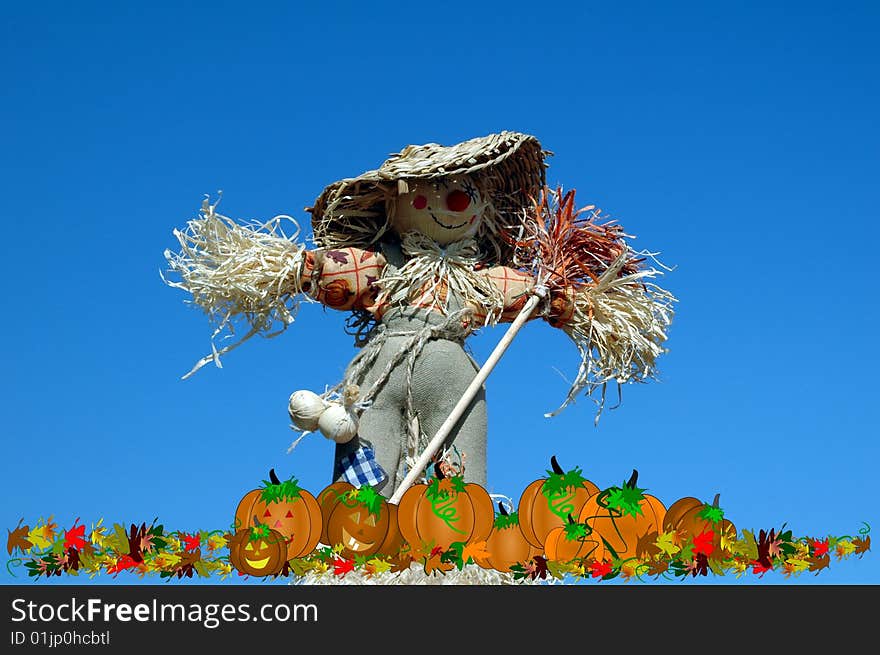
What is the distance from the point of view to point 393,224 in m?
5.52

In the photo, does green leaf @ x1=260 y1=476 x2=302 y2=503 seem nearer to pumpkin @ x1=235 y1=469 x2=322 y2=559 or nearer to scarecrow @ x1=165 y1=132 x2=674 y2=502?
pumpkin @ x1=235 y1=469 x2=322 y2=559

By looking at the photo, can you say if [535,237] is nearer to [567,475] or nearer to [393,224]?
[393,224]

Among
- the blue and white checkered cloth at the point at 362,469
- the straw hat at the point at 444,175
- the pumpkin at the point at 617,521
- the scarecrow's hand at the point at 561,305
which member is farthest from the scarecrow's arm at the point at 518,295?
the pumpkin at the point at 617,521

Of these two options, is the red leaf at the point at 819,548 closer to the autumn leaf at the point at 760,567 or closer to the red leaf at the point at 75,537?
the autumn leaf at the point at 760,567

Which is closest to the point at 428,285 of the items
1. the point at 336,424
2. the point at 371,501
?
the point at 336,424

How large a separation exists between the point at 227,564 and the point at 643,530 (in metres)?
1.42

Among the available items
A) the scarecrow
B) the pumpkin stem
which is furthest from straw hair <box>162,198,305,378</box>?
the pumpkin stem

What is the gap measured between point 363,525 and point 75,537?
1.00m

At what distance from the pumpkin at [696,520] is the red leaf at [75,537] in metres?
2.02

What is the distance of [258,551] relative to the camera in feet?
13.8

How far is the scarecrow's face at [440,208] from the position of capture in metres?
5.41

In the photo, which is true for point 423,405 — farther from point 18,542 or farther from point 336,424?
point 18,542
